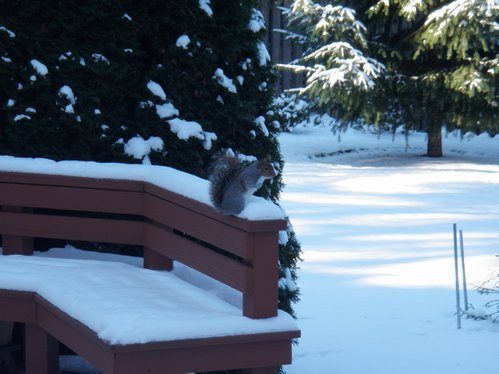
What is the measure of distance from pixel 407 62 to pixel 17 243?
10079 millimetres

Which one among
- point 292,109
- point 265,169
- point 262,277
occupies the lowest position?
point 262,277

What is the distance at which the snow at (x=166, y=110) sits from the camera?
4.19 m

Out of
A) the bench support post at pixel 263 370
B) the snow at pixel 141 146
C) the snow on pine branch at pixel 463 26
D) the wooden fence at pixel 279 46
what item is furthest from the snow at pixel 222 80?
the wooden fence at pixel 279 46

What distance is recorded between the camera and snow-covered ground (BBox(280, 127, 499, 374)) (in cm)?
499

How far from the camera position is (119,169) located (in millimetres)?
4059

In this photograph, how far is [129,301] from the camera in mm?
3271

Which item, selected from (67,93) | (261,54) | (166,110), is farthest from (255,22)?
(67,93)

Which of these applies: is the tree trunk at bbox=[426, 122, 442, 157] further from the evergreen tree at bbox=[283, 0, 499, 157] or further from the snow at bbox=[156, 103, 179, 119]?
the snow at bbox=[156, 103, 179, 119]

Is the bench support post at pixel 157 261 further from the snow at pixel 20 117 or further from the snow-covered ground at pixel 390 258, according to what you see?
the snow-covered ground at pixel 390 258

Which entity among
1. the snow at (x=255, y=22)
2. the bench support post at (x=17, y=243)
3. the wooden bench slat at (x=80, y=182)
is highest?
the snow at (x=255, y=22)

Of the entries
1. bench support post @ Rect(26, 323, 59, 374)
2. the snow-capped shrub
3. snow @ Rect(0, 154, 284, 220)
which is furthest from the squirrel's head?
the snow-capped shrub

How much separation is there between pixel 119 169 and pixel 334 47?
841 cm

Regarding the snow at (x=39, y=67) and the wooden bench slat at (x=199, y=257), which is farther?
the snow at (x=39, y=67)

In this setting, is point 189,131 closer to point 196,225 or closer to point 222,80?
point 222,80
